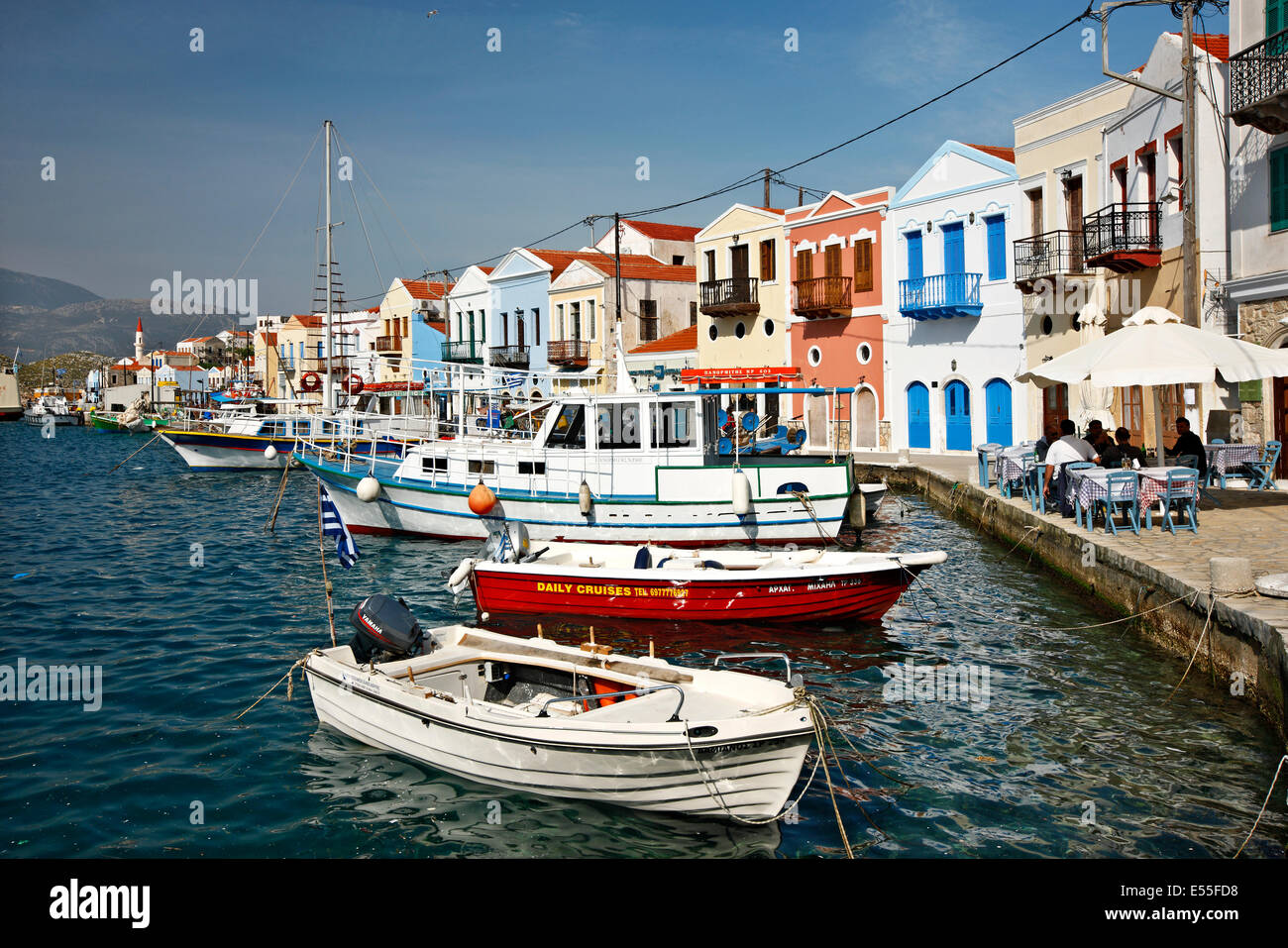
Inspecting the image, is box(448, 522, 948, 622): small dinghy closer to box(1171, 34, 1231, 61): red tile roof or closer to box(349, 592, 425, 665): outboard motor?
box(349, 592, 425, 665): outboard motor

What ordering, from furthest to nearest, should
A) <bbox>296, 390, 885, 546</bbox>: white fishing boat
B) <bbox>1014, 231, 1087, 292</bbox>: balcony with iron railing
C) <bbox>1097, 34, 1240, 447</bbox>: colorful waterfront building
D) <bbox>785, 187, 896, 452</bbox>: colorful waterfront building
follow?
<bbox>785, 187, 896, 452</bbox>: colorful waterfront building → <bbox>1014, 231, 1087, 292</bbox>: balcony with iron railing → <bbox>1097, 34, 1240, 447</bbox>: colorful waterfront building → <bbox>296, 390, 885, 546</bbox>: white fishing boat

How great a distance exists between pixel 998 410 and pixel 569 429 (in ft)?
51.4

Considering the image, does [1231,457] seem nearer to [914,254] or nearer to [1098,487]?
[1098,487]

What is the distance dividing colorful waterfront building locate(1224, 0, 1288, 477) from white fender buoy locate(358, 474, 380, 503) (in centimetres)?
1648

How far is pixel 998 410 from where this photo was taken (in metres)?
28.8

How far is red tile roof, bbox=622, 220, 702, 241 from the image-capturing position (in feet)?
157

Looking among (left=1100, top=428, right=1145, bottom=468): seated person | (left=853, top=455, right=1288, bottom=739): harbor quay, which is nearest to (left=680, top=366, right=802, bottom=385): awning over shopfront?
(left=853, top=455, right=1288, bottom=739): harbor quay

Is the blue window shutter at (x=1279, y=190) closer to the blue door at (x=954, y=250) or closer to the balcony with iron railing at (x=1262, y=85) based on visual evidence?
the balcony with iron railing at (x=1262, y=85)

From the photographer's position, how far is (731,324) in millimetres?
37969

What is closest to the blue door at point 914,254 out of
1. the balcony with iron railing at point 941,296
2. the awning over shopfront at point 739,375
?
the balcony with iron railing at point 941,296

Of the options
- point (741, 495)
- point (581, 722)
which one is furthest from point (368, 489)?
point (581, 722)

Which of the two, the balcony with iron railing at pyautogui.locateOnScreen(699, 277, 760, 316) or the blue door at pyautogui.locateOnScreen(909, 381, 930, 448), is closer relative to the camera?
the blue door at pyautogui.locateOnScreen(909, 381, 930, 448)
